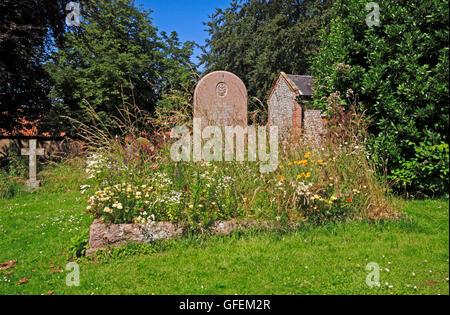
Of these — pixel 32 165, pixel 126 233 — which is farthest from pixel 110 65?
pixel 126 233

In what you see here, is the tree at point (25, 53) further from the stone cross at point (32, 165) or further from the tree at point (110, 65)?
the tree at point (110, 65)

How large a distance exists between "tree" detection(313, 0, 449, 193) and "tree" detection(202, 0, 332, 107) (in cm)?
1525

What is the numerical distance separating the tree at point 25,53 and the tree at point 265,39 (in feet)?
44.9

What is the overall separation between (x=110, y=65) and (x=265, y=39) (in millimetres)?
11517

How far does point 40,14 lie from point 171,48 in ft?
45.3

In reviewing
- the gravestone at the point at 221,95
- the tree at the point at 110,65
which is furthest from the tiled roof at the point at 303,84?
the gravestone at the point at 221,95

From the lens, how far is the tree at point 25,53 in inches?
332

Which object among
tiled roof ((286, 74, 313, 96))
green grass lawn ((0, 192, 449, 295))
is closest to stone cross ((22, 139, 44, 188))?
green grass lawn ((0, 192, 449, 295))

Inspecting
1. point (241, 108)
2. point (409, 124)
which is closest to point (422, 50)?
point (409, 124)

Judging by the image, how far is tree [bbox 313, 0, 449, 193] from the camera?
2833 mm

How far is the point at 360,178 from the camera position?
4.29 meters

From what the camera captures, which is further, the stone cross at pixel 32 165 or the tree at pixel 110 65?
the tree at pixel 110 65

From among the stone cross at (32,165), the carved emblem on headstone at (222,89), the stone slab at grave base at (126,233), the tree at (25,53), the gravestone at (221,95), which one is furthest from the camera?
the tree at (25,53)

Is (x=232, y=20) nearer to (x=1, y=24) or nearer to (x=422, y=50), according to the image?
(x=1, y=24)
